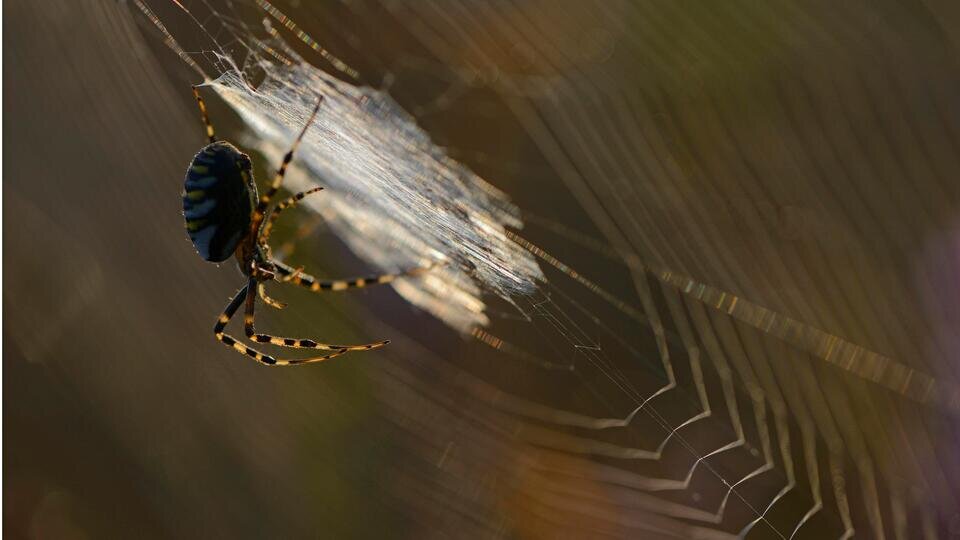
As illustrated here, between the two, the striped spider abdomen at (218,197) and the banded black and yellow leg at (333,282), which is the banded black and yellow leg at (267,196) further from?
the banded black and yellow leg at (333,282)

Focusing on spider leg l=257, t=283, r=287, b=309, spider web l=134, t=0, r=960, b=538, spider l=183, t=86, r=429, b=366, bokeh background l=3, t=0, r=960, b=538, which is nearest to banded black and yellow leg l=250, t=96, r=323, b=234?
spider l=183, t=86, r=429, b=366

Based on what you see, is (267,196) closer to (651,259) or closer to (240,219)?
(240,219)

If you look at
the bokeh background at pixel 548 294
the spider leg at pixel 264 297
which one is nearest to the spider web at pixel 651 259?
the bokeh background at pixel 548 294

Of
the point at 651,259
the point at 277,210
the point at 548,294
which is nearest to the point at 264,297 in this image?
the point at 277,210

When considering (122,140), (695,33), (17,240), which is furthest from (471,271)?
(17,240)

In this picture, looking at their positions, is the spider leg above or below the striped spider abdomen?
below

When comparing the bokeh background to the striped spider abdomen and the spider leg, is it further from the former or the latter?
the striped spider abdomen
